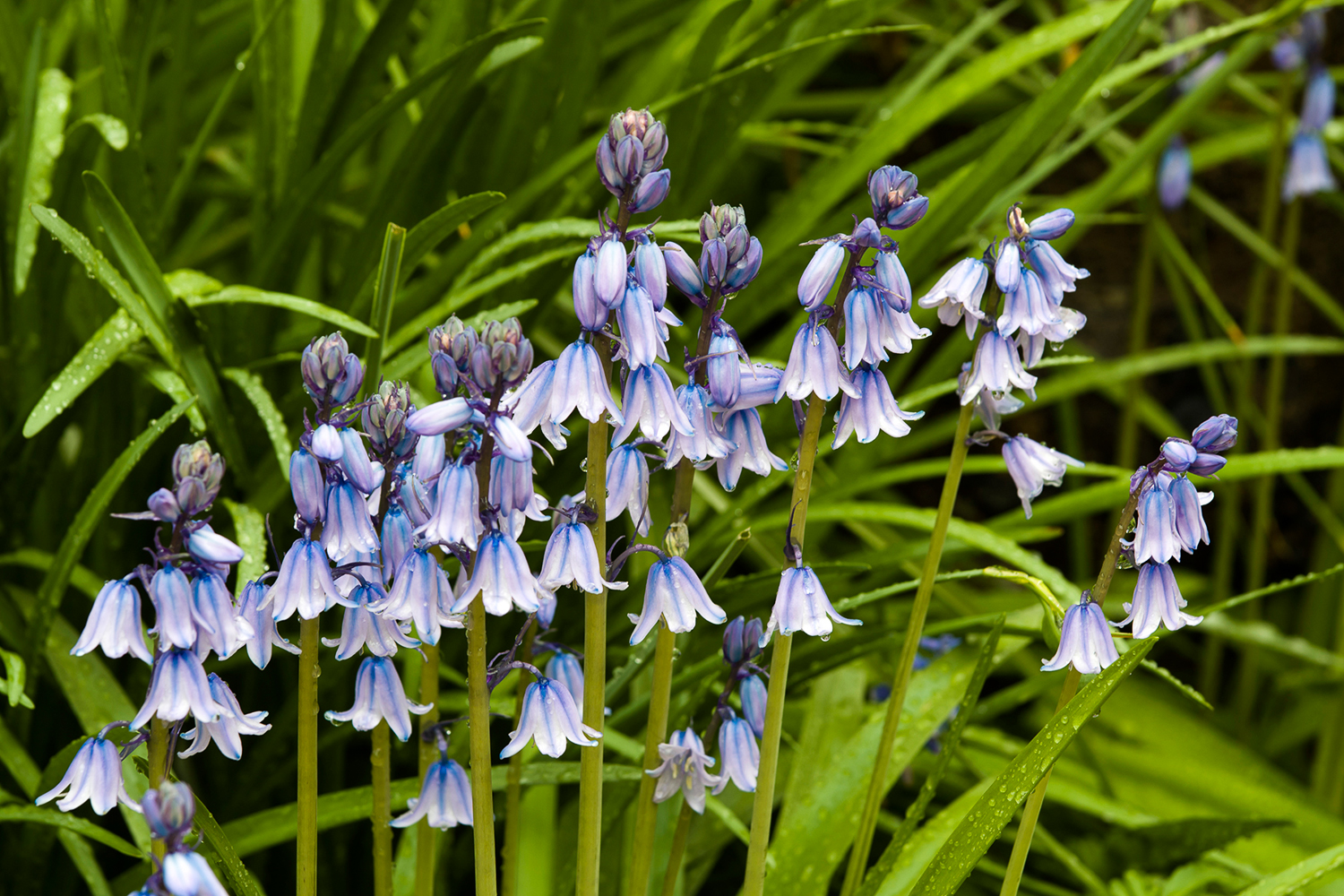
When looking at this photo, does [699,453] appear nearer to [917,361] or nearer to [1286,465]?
[1286,465]

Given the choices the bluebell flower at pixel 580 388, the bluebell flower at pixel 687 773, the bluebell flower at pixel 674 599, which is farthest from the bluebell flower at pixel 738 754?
the bluebell flower at pixel 580 388

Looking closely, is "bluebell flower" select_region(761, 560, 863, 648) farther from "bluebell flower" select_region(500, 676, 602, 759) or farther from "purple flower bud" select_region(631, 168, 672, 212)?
"purple flower bud" select_region(631, 168, 672, 212)

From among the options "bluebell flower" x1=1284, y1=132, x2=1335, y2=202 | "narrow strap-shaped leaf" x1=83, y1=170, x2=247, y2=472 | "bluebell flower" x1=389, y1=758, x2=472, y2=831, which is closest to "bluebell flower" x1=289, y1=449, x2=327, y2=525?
"bluebell flower" x1=389, y1=758, x2=472, y2=831

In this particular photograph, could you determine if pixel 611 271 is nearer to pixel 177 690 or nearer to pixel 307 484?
pixel 307 484

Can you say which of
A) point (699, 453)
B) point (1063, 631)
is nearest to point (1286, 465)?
point (1063, 631)

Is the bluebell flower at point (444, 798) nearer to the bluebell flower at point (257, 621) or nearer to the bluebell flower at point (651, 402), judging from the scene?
the bluebell flower at point (257, 621)

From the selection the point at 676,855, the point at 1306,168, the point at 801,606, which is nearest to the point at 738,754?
the point at 676,855
